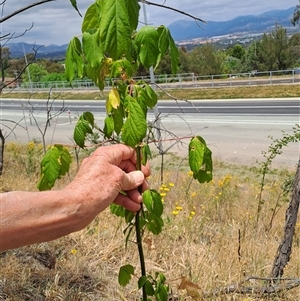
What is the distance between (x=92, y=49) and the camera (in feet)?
3.71

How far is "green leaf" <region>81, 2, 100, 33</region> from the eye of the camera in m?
1.21

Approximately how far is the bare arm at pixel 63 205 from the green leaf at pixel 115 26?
13.0 inches

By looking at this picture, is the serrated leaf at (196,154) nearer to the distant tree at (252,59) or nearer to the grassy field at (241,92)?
the grassy field at (241,92)

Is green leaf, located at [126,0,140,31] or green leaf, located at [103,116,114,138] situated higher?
green leaf, located at [126,0,140,31]

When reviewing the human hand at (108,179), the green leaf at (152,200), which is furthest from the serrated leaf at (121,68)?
the green leaf at (152,200)

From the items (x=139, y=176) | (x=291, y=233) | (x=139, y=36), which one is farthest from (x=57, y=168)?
(x=291, y=233)

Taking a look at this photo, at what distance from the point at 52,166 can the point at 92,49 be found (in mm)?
408

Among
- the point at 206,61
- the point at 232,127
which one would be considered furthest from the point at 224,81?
the point at 232,127

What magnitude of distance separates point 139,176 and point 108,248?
6.66 ft

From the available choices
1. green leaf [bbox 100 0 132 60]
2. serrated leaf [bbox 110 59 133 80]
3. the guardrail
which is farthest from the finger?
the guardrail

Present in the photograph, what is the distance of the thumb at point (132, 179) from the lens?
1.18 m

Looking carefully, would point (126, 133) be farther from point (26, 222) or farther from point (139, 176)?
point (26, 222)

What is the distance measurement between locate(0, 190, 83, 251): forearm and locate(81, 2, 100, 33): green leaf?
515 millimetres

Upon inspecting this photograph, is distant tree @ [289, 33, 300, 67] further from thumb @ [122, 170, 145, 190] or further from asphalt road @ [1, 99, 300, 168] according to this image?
thumb @ [122, 170, 145, 190]
